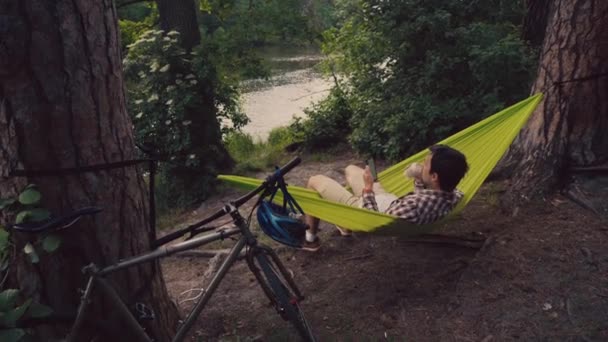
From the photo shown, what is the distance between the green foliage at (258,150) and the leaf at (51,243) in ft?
13.3

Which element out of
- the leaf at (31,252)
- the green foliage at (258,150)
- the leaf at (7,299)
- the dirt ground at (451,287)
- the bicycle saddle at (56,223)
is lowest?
the dirt ground at (451,287)

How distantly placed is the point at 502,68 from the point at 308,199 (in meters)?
2.56

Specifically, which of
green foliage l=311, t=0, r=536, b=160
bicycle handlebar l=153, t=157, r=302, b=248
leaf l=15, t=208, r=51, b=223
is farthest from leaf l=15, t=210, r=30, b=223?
green foliage l=311, t=0, r=536, b=160

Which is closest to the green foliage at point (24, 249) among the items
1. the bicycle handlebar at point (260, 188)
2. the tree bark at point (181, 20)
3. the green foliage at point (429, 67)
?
the bicycle handlebar at point (260, 188)

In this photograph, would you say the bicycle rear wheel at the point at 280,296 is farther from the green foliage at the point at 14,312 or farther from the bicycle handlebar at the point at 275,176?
the green foliage at the point at 14,312

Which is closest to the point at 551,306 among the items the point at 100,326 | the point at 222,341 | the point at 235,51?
the point at 222,341

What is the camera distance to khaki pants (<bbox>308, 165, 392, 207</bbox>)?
2.95 meters

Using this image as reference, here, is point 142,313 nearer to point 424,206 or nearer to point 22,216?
point 22,216

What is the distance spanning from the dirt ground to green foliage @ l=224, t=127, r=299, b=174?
287cm

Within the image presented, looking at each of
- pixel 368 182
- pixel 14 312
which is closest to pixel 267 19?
pixel 368 182

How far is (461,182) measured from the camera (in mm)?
2902

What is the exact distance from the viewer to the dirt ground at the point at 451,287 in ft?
7.36

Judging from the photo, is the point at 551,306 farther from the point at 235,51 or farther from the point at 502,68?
the point at 235,51

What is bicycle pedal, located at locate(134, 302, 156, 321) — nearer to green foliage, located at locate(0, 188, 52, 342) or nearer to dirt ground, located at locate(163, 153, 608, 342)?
green foliage, located at locate(0, 188, 52, 342)
